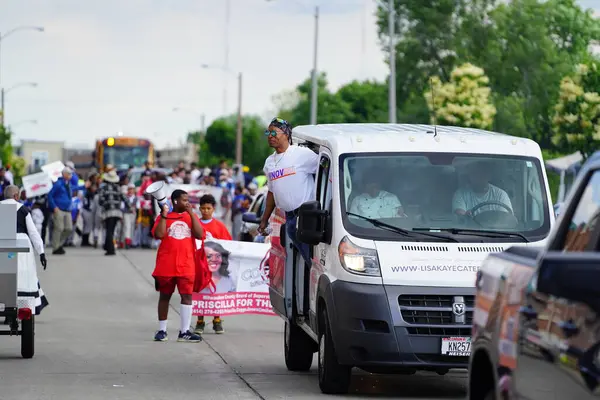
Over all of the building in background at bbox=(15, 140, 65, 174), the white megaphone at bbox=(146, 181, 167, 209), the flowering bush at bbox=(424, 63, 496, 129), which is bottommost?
the building in background at bbox=(15, 140, 65, 174)

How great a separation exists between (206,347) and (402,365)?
5.04m

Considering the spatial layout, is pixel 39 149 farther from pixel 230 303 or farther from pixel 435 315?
pixel 435 315

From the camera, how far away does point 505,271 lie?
6.26 meters

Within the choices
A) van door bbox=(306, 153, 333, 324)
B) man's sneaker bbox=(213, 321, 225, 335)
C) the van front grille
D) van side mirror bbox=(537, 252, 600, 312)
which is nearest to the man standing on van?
van door bbox=(306, 153, 333, 324)

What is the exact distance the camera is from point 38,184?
114 ft

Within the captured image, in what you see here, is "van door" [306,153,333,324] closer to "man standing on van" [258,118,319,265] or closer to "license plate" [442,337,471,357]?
"man standing on van" [258,118,319,265]

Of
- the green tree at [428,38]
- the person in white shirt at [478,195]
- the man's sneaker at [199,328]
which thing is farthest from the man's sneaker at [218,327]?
the green tree at [428,38]

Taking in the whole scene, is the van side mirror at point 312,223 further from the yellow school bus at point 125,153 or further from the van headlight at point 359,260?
the yellow school bus at point 125,153

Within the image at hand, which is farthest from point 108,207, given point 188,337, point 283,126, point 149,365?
point 283,126

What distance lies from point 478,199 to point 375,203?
2.64 feet

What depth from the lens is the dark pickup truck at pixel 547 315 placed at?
4.69 m

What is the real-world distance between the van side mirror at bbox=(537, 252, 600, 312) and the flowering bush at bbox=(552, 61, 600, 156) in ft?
138

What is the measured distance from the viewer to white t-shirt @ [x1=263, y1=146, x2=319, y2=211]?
1241 centimetres

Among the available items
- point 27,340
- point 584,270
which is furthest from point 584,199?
point 27,340
